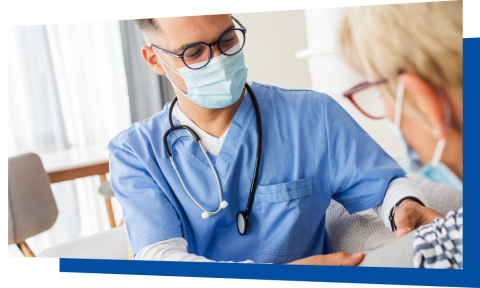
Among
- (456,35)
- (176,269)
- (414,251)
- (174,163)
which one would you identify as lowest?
(176,269)

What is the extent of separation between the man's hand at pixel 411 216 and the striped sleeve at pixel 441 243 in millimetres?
62

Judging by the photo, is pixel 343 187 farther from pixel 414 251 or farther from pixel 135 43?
pixel 135 43

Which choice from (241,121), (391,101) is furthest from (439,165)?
(241,121)

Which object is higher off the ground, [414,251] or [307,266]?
[414,251]

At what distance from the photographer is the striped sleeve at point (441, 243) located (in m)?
0.85

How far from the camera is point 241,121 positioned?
3.78ft

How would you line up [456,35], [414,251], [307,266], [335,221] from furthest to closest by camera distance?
[335,221] → [307,266] → [414,251] → [456,35]

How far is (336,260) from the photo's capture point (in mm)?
1027

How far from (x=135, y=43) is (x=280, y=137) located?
20.5 inches

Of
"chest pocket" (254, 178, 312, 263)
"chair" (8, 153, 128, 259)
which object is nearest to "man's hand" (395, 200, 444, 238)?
"chest pocket" (254, 178, 312, 263)

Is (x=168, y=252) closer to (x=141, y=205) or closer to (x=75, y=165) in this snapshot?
(x=141, y=205)

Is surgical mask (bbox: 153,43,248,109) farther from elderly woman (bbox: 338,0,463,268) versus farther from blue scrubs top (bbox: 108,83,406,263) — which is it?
elderly woman (bbox: 338,0,463,268)

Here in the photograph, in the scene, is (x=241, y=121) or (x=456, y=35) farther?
(x=241, y=121)
